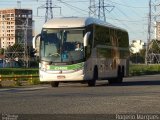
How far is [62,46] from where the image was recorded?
29250 mm

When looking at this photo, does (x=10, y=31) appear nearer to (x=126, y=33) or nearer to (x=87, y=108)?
(x=126, y=33)

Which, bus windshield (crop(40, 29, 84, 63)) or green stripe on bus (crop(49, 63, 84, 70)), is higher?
bus windshield (crop(40, 29, 84, 63))

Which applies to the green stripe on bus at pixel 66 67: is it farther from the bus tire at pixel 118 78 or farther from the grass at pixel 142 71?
the grass at pixel 142 71

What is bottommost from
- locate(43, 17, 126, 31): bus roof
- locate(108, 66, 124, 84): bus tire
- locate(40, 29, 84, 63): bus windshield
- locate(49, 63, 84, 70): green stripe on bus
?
locate(108, 66, 124, 84): bus tire

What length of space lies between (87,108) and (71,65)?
13.3 m

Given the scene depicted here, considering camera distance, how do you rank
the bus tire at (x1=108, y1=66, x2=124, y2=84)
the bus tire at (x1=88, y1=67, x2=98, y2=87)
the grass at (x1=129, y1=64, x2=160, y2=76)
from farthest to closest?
the grass at (x1=129, y1=64, x2=160, y2=76) < the bus tire at (x1=108, y1=66, x2=124, y2=84) < the bus tire at (x1=88, y1=67, x2=98, y2=87)

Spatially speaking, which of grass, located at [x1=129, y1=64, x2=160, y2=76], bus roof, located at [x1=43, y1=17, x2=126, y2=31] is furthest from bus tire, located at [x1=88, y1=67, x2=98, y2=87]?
grass, located at [x1=129, y1=64, x2=160, y2=76]

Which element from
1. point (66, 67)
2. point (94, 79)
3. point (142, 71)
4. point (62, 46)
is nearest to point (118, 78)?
point (94, 79)

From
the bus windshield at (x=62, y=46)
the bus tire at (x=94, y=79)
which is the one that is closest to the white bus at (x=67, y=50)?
the bus windshield at (x=62, y=46)

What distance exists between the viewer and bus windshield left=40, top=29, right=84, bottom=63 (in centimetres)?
2927

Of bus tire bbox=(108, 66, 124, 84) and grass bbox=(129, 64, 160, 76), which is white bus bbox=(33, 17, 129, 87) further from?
grass bbox=(129, 64, 160, 76)

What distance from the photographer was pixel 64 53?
2927cm

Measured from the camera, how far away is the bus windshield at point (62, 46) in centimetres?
2927

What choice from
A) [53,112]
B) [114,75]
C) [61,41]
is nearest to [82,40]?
[61,41]
